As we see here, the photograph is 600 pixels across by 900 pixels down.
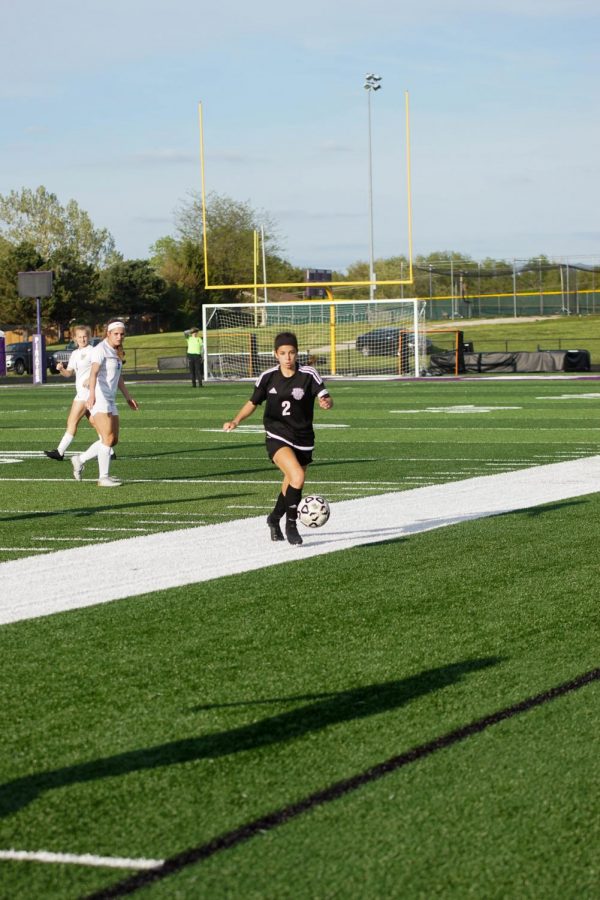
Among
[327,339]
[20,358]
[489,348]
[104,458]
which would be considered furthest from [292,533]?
[489,348]

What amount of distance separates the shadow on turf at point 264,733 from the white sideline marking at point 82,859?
395 millimetres

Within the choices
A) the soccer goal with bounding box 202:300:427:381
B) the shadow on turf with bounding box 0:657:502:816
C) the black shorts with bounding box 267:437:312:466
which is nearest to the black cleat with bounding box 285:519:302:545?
the black shorts with bounding box 267:437:312:466

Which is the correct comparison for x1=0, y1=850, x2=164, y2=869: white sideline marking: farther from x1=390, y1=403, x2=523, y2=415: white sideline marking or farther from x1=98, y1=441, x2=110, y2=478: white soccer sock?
x1=390, y1=403, x2=523, y2=415: white sideline marking

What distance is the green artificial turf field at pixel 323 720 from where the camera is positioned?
4.12 m

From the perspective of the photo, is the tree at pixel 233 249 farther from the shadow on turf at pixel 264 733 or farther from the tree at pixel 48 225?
the shadow on turf at pixel 264 733

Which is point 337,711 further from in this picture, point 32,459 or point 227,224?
point 227,224

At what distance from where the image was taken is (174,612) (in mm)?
7973

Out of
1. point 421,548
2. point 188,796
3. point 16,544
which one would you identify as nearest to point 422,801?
point 188,796

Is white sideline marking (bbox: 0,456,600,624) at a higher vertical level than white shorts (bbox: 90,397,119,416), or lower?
lower

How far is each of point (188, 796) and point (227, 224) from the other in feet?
293

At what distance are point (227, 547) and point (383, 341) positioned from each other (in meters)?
42.5

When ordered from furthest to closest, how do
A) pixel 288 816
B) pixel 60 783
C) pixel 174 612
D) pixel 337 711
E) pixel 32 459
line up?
pixel 32 459
pixel 174 612
pixel 337 711
pixel 60 783
pixel 288 816

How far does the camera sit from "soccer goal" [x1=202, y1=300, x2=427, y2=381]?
50312 mm

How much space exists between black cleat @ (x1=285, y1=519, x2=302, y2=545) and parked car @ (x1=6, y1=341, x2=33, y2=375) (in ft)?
170
